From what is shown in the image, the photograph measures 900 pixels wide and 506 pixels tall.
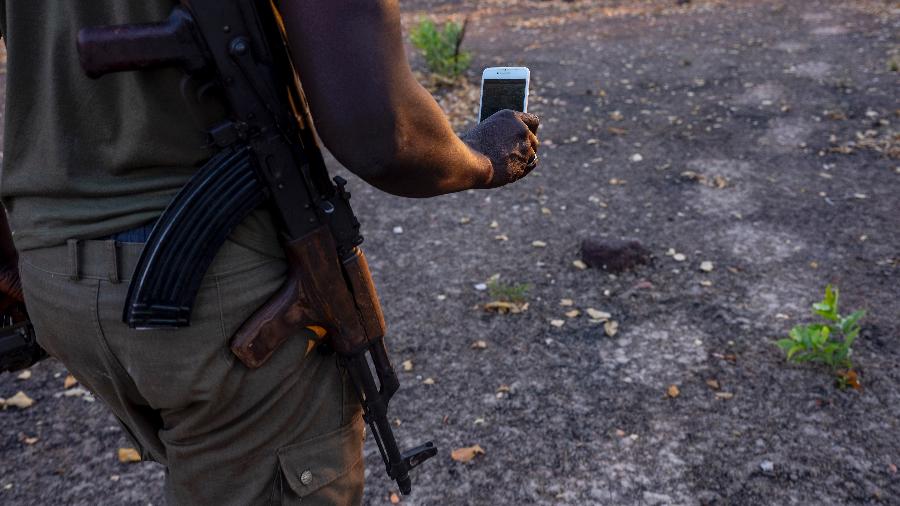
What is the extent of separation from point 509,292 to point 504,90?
2.20 metres

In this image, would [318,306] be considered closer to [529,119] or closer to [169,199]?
[169,199]

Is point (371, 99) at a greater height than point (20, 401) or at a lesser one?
greater

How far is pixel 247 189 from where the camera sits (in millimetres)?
1410

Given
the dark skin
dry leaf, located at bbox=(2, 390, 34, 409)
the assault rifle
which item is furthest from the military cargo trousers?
dry leaf, located at bbox=(2, 390, 34, 409)

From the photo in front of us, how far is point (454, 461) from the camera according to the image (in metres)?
3.03

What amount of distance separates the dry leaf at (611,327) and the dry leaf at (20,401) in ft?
9.10

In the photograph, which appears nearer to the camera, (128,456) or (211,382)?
(211,382)

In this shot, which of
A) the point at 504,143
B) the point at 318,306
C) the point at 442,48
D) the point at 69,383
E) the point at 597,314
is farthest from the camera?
the point at 442,48

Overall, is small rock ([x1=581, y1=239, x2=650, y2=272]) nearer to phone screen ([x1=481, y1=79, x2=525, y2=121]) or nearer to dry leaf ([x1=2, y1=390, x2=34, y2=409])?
phone screen ([x1=481, y1=79, x2=525, y2=121])

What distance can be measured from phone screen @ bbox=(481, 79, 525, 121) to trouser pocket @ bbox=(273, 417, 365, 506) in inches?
34.7

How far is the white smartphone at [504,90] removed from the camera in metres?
1.94

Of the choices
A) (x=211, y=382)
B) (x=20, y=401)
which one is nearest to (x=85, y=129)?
(x=211, y=382)

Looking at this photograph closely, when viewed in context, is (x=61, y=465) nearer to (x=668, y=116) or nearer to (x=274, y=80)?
(x=274, y=80)

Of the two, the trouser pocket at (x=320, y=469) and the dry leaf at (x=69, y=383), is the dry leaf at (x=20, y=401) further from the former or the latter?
the trouser pocket at (x=320, y=469)
